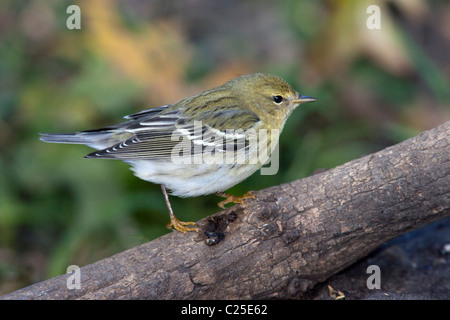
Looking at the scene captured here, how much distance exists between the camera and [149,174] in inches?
136

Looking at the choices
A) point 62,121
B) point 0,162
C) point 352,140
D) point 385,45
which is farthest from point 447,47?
point 0,162

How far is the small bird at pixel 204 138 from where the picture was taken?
10.9ft

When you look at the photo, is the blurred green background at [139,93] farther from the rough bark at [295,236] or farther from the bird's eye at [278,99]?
the rough bark at [295,236]

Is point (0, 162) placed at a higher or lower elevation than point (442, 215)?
higher

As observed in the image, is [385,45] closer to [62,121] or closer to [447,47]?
[447,47]

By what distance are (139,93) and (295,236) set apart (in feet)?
8.53

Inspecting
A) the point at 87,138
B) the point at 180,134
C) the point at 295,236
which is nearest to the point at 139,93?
the point at 87,138

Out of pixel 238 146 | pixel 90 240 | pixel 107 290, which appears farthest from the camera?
pixel 90 240

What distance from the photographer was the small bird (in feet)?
10.9

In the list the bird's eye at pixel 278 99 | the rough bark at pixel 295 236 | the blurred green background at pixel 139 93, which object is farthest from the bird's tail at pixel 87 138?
the bird's eye at pixel 278 99

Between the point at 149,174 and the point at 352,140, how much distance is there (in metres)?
2.47

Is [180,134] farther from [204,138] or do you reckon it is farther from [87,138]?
[87,138]

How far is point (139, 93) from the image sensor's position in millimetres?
4992

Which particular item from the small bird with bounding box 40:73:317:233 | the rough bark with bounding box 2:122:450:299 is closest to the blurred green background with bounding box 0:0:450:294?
the small bird with bounding box 40:73:317:233
